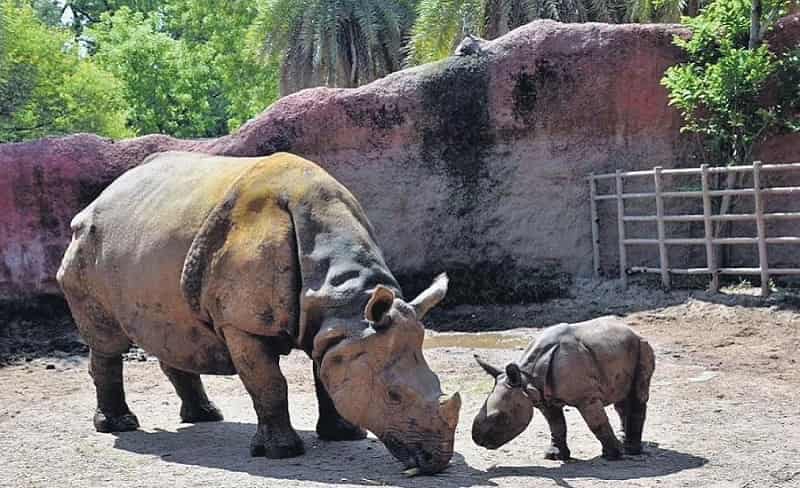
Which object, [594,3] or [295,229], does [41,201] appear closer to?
[295,229]

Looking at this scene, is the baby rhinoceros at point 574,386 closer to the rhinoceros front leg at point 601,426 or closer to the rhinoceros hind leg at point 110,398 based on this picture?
the rhinoceros front leg at point 601,426

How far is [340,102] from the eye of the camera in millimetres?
16844

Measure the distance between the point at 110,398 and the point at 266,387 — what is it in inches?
91.8

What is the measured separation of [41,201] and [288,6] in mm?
14465

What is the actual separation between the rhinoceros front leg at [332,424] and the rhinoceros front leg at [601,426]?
75.3 inches

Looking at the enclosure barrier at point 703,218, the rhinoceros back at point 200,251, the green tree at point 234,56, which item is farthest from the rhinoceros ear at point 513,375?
the green tree at point 234,56

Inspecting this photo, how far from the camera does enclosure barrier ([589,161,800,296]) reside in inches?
574

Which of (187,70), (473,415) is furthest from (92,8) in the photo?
(473,415)

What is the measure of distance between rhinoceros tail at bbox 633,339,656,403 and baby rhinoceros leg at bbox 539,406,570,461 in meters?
0.54

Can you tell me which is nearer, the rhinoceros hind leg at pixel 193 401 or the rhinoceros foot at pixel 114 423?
the rhinoceros foot at pixel 114 423

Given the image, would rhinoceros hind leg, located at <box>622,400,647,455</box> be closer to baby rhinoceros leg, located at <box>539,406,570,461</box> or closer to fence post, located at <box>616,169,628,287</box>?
baby rhinoceros leg, located at <box>539,406,570,461</box>

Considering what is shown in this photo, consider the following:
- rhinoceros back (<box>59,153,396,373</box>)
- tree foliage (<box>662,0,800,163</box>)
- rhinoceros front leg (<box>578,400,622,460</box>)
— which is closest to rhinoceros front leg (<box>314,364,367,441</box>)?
rhinoceros back (<box>59,153,396,373</box>)

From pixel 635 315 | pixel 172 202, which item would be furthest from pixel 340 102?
pixel 172 202

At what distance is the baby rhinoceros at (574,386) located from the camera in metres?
7.55
